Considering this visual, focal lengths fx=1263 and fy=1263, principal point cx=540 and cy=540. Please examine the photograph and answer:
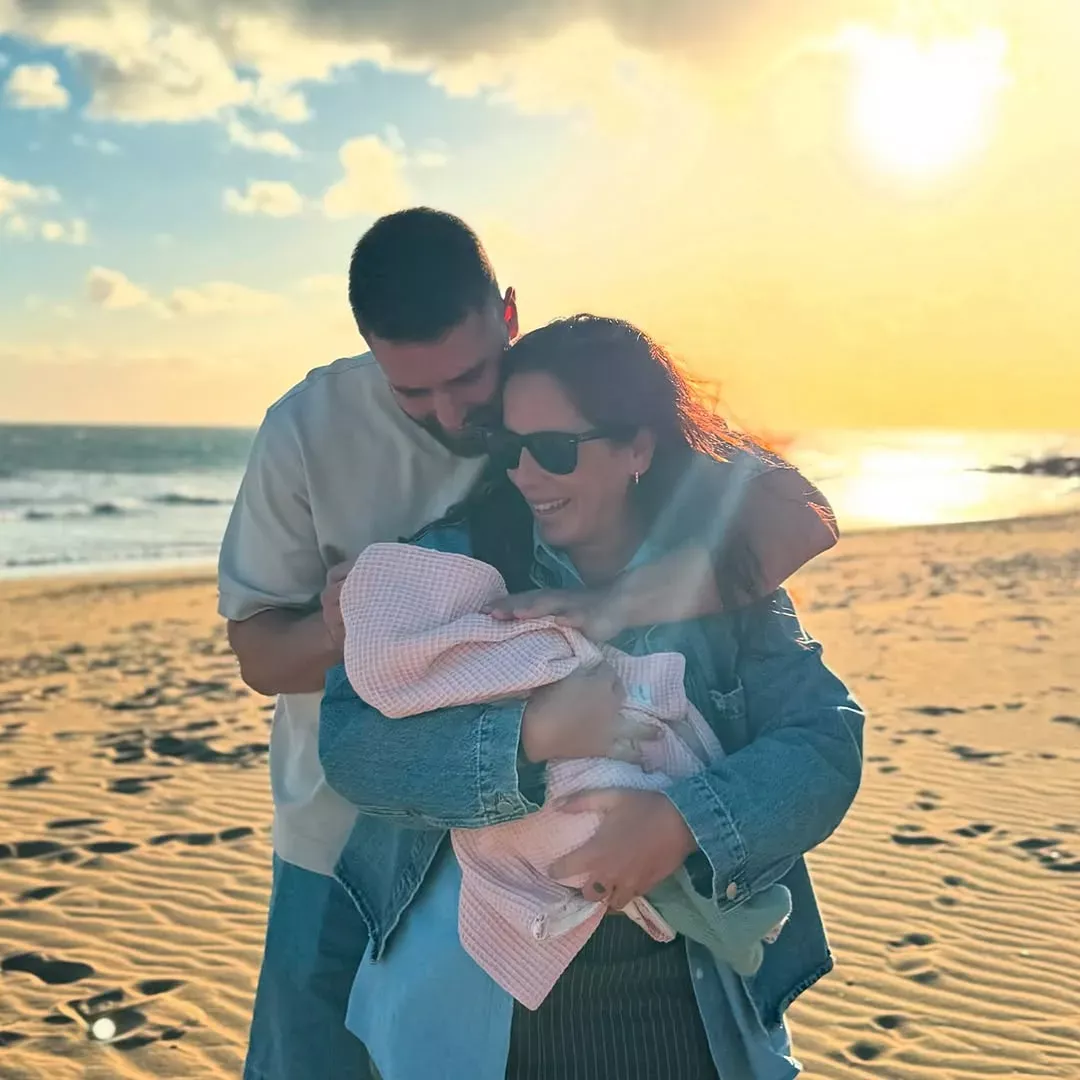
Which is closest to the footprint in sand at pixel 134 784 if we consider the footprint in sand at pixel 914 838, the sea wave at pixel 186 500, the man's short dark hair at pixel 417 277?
the footprint in sand at pixel 914 838

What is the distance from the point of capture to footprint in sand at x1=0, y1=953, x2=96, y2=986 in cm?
507

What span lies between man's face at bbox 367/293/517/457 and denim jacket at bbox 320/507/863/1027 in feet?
1.02

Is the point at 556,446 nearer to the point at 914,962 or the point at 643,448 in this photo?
the point at 643,448

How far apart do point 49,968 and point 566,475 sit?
4.05 m

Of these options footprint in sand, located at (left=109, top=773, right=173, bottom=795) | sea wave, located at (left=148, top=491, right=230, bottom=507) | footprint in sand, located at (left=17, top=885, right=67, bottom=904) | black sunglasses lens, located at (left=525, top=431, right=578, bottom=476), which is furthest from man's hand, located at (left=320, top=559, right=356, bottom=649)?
sea wave, located at (left=148, top=491, right=230, bottom=507)

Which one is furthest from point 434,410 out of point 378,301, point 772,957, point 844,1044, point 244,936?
point 244,936

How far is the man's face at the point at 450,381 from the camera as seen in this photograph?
252 cm

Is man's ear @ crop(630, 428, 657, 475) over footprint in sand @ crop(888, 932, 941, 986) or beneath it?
over

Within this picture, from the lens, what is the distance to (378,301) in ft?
8.65

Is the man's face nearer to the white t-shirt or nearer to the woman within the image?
the white t-shirt

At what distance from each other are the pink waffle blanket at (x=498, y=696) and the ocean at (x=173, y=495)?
0.91 metres

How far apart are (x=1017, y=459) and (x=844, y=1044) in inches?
2701

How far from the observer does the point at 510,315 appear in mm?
2830

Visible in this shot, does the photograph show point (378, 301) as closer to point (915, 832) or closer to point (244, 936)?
point (244, 936)
